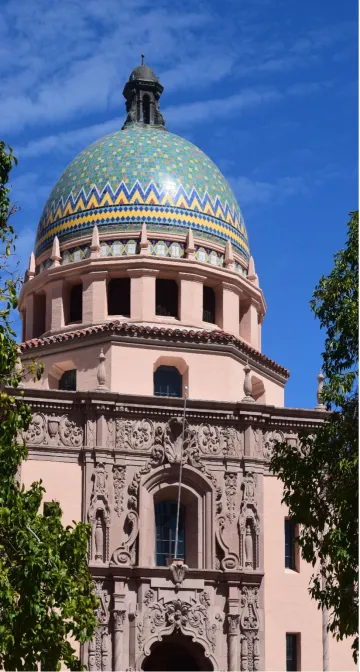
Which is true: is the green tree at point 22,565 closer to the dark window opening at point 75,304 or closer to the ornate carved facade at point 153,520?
the ornate carved facade at point 153,520

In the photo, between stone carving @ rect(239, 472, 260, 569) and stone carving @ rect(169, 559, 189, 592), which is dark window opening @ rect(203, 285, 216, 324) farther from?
stone carving @ rect(169, 559, 189, 592)

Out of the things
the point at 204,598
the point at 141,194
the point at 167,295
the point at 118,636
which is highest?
the point at 141,194

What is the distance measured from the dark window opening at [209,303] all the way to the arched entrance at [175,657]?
35.1ft

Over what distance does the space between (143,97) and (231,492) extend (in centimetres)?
1571

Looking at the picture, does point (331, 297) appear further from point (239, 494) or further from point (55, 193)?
point (55, 193)

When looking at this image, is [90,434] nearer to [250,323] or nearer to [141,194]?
[250,323]

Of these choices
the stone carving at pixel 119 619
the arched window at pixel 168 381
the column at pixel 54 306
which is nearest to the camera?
the stone carving at pixel 119 619

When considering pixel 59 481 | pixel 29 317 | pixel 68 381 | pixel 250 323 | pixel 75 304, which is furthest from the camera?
pixel 29 317

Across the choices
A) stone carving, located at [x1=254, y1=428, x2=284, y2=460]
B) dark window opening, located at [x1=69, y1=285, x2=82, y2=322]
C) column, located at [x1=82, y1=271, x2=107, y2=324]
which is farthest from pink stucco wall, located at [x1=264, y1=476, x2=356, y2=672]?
dark window opening, located at [x1=69, y1=285, x2=82, y2=322]

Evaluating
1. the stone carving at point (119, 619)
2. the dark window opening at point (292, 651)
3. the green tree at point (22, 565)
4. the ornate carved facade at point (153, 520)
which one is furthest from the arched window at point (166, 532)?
the green tree at point (22, 565)

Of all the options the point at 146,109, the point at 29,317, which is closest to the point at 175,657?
the point at 29,317

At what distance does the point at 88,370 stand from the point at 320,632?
1016 cm

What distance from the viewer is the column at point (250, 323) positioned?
42156mm

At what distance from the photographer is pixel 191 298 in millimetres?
40375
